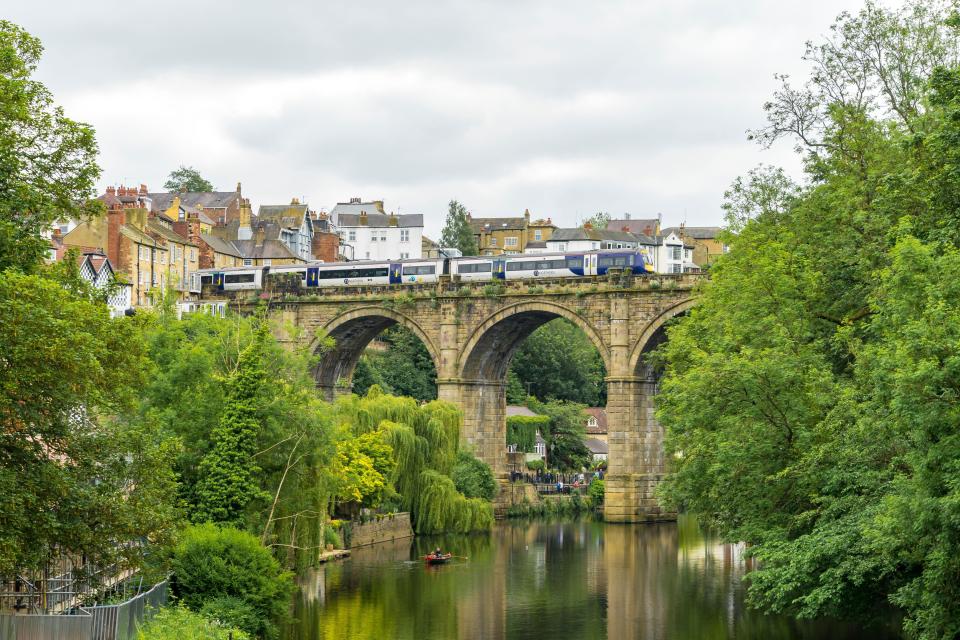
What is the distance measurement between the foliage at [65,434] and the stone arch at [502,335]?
1653 inches

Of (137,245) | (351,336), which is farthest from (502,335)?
(137,245)

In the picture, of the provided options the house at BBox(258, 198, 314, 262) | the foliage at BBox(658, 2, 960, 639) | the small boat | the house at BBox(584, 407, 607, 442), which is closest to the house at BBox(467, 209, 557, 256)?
the house at BBox(258, 198, 314, 262)

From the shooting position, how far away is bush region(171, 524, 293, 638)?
27.9 m

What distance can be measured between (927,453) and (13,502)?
549 inches

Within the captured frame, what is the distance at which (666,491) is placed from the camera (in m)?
36.5

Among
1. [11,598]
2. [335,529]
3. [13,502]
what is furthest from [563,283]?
[13,502]

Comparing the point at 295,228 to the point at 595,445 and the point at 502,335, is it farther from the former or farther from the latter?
the point at 502,335

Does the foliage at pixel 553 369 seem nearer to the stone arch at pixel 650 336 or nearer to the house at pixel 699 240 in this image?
the house at pixel 699 240

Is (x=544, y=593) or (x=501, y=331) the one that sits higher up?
(x=501, y=331)

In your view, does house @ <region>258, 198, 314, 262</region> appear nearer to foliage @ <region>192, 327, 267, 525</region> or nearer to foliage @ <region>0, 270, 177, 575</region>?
foliage @ <region>192, 327, 267, 525</region>

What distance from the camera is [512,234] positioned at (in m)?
130

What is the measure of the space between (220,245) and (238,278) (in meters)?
19.3

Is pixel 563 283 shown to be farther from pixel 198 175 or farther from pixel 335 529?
pixel 198 175

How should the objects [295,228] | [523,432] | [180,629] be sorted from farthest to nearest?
[295,228], [523,432], [180,629]
